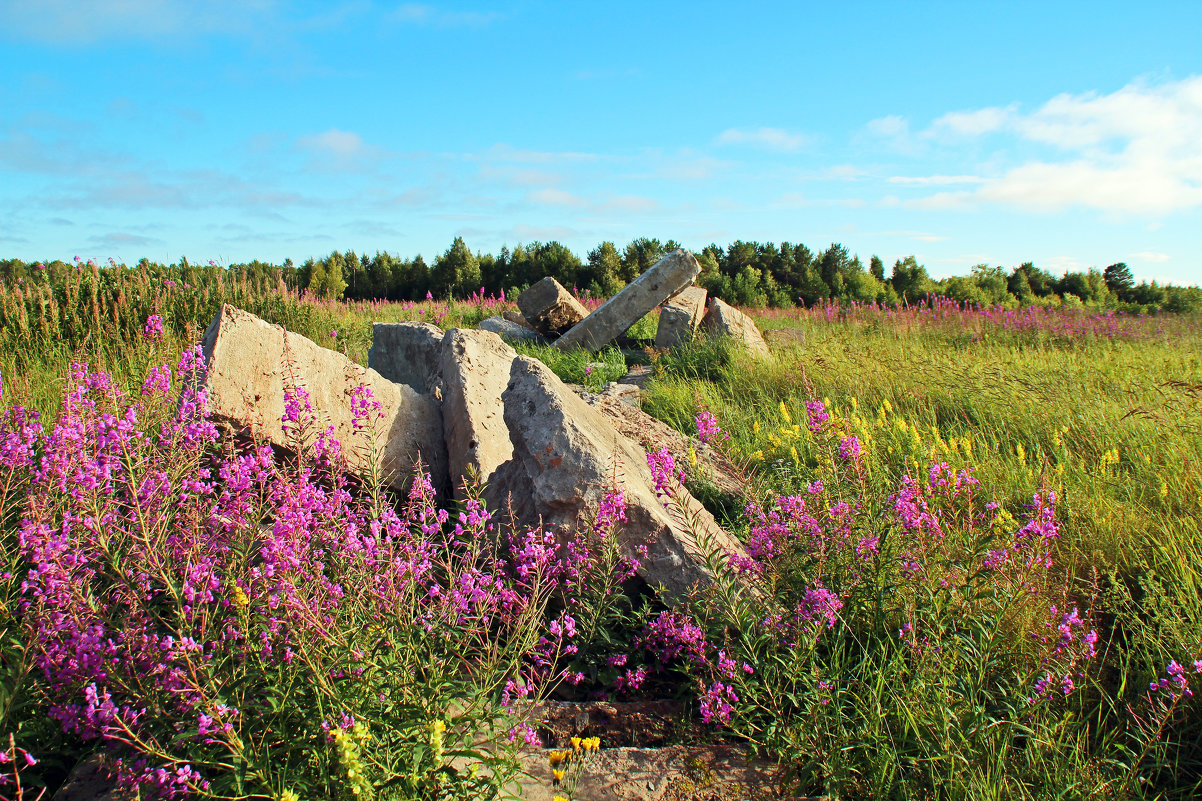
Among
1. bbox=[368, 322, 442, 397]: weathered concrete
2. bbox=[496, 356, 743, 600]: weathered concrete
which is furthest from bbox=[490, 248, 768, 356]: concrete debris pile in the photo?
bbox=[496, 356, 743, 600]: weathered concrete

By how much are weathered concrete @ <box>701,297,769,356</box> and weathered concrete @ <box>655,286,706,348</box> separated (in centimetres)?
24

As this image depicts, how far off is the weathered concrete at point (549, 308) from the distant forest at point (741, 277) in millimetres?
10575

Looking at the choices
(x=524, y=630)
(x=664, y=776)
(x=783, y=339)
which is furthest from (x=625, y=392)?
(x=664, y=776)

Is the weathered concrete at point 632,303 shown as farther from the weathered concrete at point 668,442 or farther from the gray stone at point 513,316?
the weathered concrete at point 668,442

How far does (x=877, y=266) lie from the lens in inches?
1057

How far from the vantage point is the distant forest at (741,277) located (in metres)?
24.1

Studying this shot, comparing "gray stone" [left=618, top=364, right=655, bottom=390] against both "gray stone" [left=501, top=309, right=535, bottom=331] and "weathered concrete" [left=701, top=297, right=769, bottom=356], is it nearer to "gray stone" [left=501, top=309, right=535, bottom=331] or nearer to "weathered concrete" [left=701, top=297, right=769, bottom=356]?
"weathered concrete" [left=701, top=297, right=769, bottom=356]

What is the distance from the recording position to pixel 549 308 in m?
12.4

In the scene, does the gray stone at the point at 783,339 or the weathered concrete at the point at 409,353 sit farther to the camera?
the gray stone at the point at 783,339

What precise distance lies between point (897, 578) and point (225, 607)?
2415 mm

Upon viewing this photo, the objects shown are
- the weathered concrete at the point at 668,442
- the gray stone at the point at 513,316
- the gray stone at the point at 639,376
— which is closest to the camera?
the weathered concrete at the point at 668,442

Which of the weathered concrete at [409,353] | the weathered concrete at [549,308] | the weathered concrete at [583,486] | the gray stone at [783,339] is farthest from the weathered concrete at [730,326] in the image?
the weathered concrete at [583,486]

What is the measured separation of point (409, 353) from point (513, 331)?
6.19 metres

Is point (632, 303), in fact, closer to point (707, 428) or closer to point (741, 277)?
point (707, 428)
